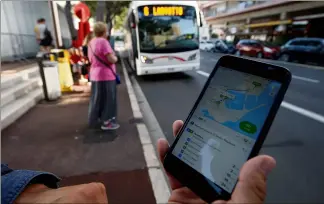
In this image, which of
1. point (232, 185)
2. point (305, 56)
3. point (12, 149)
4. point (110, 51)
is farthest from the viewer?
point (110, 51)

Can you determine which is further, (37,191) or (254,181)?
(254,181)

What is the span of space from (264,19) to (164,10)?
Answer: 5.17 metres

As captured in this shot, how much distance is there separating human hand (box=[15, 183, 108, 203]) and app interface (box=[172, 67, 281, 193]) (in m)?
0.46

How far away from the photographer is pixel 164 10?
21.3 ft

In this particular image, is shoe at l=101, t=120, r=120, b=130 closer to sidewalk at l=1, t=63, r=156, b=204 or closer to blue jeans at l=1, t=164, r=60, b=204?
sidewalk at l=1, t=63, r=156, b=204

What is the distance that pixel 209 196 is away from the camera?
34.6 inches

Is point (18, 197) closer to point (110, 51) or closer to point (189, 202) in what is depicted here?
point (189, 202)

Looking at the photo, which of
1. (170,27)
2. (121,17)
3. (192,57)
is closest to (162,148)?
(170,27)

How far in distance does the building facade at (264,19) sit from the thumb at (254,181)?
1026 millimetres

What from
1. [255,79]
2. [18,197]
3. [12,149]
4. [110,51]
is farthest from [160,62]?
[18,197]

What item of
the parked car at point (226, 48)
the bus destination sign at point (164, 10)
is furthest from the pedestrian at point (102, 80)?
the bus destination sign at point (164, 10)

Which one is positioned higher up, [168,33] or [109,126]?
[168,33]

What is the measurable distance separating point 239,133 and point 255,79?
0.22 meters

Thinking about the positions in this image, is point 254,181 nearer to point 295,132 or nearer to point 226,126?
point 226,126
